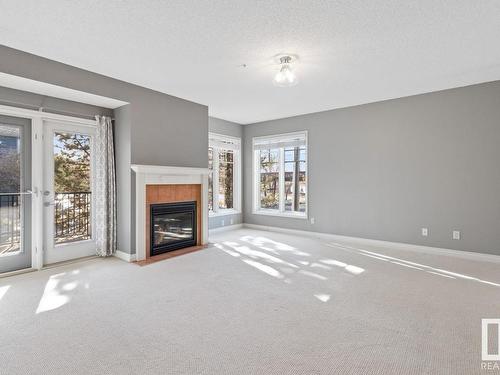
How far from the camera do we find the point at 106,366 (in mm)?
1802

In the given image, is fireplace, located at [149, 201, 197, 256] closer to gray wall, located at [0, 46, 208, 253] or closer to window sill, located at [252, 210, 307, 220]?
gray wall, located at [0, 46, 208, 253]

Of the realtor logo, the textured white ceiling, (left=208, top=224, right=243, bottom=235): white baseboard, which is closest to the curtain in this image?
the textured white ceiling

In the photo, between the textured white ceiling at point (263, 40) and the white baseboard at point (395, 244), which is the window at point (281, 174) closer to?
the white baseboard at point (395, 244)

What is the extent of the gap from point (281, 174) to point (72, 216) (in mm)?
4183

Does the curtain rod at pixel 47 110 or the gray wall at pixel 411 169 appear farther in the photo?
the gray wall at pixel 411 169

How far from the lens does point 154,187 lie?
14.3ft

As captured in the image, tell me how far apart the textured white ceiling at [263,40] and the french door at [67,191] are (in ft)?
3.64

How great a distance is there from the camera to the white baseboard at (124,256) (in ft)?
13.6

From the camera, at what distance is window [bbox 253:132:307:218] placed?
619 centimetres

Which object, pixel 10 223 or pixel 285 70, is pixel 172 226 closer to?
pixel 10 223

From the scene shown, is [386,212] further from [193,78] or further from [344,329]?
[193,78]

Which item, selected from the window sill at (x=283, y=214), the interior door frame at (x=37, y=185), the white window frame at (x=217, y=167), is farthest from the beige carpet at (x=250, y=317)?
the white window frame at (x=217, y=167)

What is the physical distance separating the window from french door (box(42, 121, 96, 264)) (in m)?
3.67

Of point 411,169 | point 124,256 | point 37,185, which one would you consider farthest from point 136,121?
point 411,169
